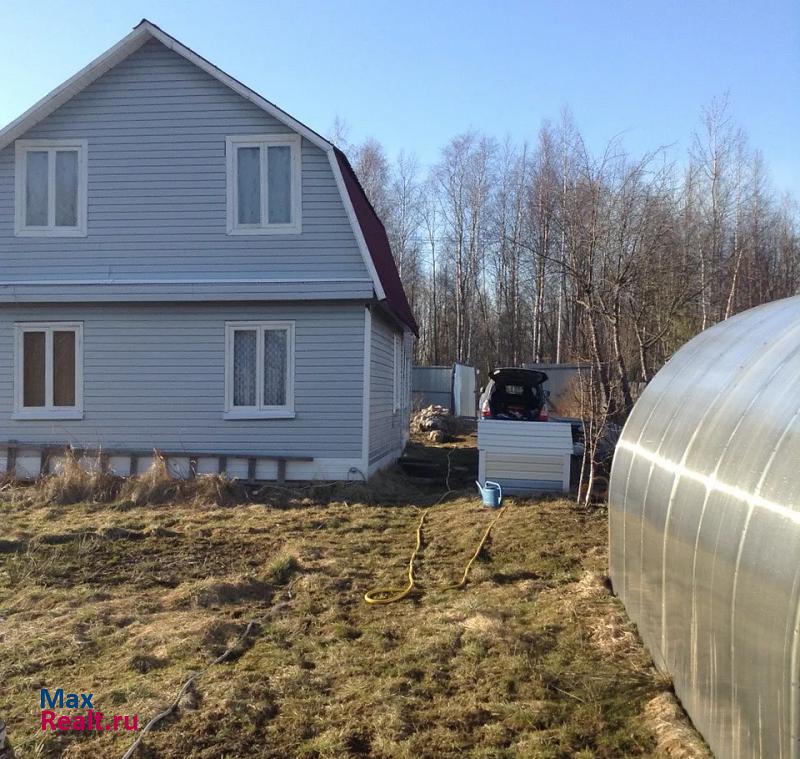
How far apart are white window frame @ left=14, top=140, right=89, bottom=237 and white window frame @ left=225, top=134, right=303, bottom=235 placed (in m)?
2.39

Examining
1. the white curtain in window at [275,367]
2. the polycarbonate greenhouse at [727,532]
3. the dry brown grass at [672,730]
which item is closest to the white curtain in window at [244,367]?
the white curtain in window at [275,367]

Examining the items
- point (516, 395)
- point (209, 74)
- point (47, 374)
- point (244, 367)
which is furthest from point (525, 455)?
point (47, 374)

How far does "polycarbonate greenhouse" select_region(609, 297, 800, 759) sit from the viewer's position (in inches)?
118

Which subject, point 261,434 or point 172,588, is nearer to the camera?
point 172,588

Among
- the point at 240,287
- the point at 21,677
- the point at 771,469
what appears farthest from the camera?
the point at 240,287

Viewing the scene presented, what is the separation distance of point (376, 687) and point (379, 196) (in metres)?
39.0

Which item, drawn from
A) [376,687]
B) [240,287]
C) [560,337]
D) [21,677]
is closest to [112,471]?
[240,287]

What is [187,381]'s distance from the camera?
40.3 feet

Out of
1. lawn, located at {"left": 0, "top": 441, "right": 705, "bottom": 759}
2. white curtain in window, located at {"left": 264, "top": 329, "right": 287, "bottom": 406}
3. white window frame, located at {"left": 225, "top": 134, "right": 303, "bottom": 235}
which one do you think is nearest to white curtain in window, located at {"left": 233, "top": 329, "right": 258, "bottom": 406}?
white curtain in window, located at {"left": 264, "top": 329, "right": 287, "bottom": 406}

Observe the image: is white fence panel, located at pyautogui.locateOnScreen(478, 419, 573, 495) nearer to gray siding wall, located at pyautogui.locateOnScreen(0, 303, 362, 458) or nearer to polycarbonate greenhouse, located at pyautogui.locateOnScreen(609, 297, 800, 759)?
gray siding wall, located at pyautogui.locateOnScreen(0, 303, 362, 458)

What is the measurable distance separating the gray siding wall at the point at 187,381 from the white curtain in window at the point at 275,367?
250mm

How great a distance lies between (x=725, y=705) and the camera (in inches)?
138

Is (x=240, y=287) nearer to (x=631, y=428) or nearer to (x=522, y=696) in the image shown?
(x=631, y=428)

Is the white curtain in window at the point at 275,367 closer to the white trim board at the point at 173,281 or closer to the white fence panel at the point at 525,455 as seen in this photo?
the white trim board at the point at 173,281
